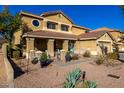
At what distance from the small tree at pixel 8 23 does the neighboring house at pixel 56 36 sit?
1.73 meters

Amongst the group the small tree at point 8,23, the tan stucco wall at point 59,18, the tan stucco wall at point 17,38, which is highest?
the tan stucco wall at point 59,18

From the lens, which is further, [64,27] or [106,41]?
[64,27]

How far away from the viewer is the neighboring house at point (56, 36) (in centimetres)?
2445

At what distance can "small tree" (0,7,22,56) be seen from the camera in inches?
841

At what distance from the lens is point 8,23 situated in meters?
21.7

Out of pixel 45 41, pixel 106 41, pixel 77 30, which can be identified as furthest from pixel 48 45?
pixel 106 41

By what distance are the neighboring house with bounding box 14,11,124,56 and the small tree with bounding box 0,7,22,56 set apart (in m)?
1.73

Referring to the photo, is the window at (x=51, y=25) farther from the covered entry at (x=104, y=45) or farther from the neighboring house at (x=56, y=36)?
the covered entry at (x=104, y=45)

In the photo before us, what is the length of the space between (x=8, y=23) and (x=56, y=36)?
7293mm

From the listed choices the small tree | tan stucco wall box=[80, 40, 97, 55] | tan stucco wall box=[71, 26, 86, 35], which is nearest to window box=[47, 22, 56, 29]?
tan stucco wall box=[71, 26, 86, 35]

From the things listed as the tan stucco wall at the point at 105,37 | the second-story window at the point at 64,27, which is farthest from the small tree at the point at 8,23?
the tan stucco wall at the point at 105,37

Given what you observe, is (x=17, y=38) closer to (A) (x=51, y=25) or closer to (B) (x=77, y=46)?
(A) (x=51, y=25)

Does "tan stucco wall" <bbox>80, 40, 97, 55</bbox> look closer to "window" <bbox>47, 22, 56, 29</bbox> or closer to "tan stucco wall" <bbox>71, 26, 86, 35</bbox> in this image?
"tan stucco wall" <bbox>71, 26, 86, 35</bbox>
